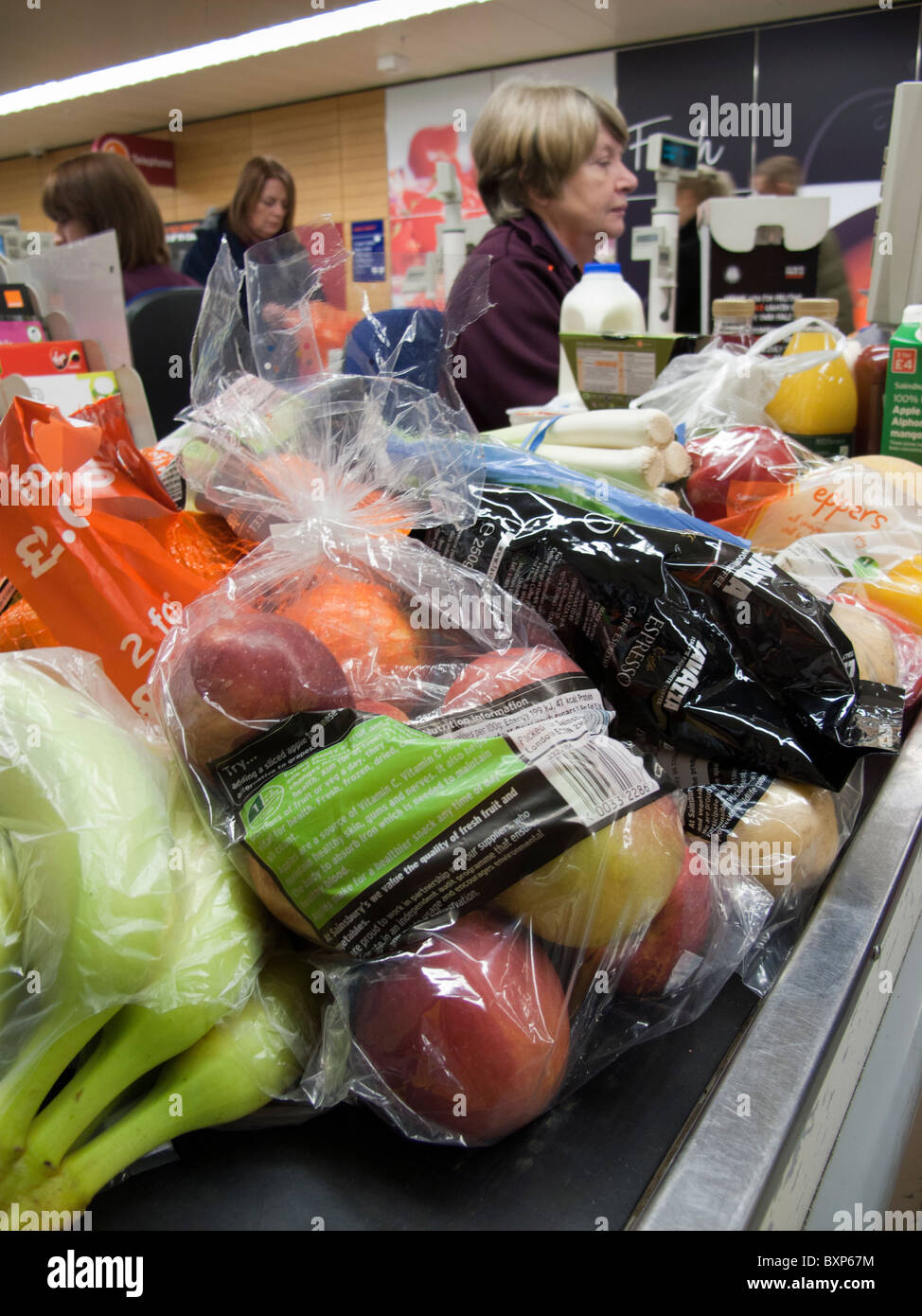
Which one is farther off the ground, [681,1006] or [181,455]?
[181,455]

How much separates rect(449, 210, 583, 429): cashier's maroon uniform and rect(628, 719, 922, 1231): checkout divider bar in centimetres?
155

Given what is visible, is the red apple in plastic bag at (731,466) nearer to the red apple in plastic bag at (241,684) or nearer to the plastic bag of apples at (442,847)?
the plastic bag of apples at (442,847)

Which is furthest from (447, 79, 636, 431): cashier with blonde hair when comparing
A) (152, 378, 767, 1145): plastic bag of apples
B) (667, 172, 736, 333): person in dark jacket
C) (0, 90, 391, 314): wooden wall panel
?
(0, 90, 391, 314): wooden wall panel

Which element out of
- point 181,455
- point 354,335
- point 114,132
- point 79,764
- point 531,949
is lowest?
point 531,949

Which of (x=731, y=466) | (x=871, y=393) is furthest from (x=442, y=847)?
(x=871, y=393)

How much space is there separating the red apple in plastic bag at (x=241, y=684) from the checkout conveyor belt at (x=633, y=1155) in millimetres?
236

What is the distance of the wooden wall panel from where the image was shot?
911cm

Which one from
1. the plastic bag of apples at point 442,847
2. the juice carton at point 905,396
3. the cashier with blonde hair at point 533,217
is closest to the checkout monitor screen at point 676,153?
the cashier with blonde hair at point 533,217

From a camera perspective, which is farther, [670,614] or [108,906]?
[670,614]
